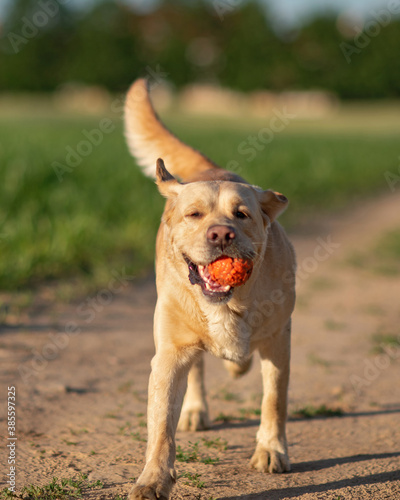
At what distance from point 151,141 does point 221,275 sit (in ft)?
7.72

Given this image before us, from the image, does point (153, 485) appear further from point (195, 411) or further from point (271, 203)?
point (271, 203)

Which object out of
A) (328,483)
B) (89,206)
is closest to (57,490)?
(328,483)

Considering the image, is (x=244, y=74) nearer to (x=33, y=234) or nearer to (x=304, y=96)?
(x=304, y=96)

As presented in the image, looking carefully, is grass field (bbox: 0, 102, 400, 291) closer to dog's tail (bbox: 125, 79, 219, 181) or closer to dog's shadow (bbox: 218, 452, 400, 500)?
dog's tail (bbox: 125, 79, 219, 181)

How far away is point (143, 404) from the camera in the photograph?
14.4ft

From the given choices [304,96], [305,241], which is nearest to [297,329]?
[305,241]

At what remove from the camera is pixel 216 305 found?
3.39m

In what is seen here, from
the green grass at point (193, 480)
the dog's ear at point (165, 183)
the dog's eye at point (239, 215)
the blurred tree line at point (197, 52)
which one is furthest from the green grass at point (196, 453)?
the blurred tree line at point (197, 52)

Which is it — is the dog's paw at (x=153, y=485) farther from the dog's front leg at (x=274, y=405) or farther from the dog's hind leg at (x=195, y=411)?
the dog's hind leg at (x=195, y=411)

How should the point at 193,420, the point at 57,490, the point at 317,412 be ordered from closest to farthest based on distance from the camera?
the point at 57,490, the point at 193,420, the point at 317,412

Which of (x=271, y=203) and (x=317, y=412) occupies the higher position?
(x=271, y=203)

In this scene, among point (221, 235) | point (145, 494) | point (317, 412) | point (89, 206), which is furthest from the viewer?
point (89, 206)

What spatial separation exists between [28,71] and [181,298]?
80317 millimetres

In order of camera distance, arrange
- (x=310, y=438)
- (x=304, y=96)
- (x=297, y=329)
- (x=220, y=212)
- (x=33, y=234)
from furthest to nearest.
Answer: (x=304, y=96) → (x=33, y=234) → (x=297, y=329) → (x=310, y=438) → (x=220, y=212)
